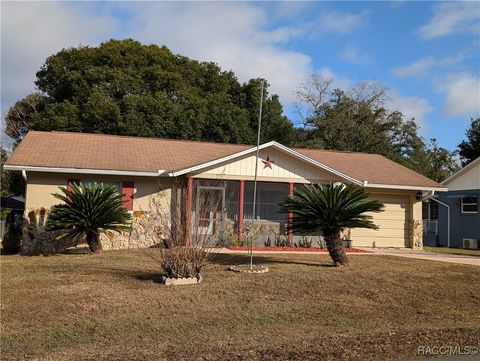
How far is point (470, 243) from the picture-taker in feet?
86.5

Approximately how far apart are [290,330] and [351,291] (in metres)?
2.96

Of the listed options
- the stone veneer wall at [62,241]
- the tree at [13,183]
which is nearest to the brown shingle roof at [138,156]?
the stone veneer wall at [62,241]

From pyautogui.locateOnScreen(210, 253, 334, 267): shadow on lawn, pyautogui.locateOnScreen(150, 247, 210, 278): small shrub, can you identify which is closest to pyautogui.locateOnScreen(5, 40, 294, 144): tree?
pyautogui.locateOnScreen(210, 253, 334, 267): shadow on lawn

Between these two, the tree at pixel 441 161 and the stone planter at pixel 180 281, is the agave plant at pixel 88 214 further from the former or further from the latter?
the tree at pixel 441 161

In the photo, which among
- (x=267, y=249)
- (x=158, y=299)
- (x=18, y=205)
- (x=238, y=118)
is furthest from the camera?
(x=238, y=118)

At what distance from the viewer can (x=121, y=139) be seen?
22.6 m

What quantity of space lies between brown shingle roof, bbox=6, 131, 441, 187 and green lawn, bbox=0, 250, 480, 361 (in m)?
5.63

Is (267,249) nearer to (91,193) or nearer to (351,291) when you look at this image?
(91,193)

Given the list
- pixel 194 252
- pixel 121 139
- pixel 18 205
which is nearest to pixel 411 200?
pixel 121 139

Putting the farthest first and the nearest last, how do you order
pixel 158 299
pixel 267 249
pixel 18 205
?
pixel 18 205
pixel 267 249
pixel 158 299

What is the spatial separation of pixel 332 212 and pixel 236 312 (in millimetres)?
4790

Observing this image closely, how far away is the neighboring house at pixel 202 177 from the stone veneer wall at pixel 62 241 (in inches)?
1.3

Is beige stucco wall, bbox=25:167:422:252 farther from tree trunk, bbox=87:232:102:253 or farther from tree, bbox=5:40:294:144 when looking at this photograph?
tree, bbox=5:40:294:144

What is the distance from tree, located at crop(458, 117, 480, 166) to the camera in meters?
41.4
